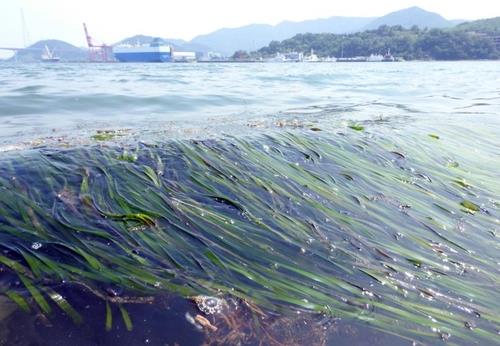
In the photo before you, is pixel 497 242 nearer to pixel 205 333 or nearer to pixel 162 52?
pixel 205 333

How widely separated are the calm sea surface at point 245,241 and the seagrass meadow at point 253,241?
0.04 ft

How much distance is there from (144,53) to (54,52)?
3869cm

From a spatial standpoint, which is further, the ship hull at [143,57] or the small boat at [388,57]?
the small boat at [388,57]

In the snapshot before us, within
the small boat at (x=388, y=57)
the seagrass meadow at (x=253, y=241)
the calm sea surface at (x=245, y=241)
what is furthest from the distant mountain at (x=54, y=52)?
the seagrass meadow at (x=253, y=241)

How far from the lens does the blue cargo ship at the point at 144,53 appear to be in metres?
73.6

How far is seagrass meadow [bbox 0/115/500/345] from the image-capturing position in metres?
2.01

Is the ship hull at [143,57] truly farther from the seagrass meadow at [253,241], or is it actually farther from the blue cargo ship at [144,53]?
the seagrass meadow at [253,241]

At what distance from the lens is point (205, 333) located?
1.86 m

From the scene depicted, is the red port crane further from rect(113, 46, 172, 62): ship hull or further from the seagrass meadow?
the seagrass meadow

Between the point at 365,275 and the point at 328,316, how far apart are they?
0.51 metres

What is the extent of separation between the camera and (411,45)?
76.9m

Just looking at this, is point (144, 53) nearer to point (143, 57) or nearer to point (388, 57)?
point (143, 57)

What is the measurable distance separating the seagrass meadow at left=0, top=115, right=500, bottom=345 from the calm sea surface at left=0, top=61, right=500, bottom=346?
0.01 metres

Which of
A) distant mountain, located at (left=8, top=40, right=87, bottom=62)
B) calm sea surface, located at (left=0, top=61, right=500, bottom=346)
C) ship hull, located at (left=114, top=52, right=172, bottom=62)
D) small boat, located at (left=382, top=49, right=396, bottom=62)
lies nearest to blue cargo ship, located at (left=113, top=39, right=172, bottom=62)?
ship hull, located at (left=114, top=52, right=172, bottom=62)
